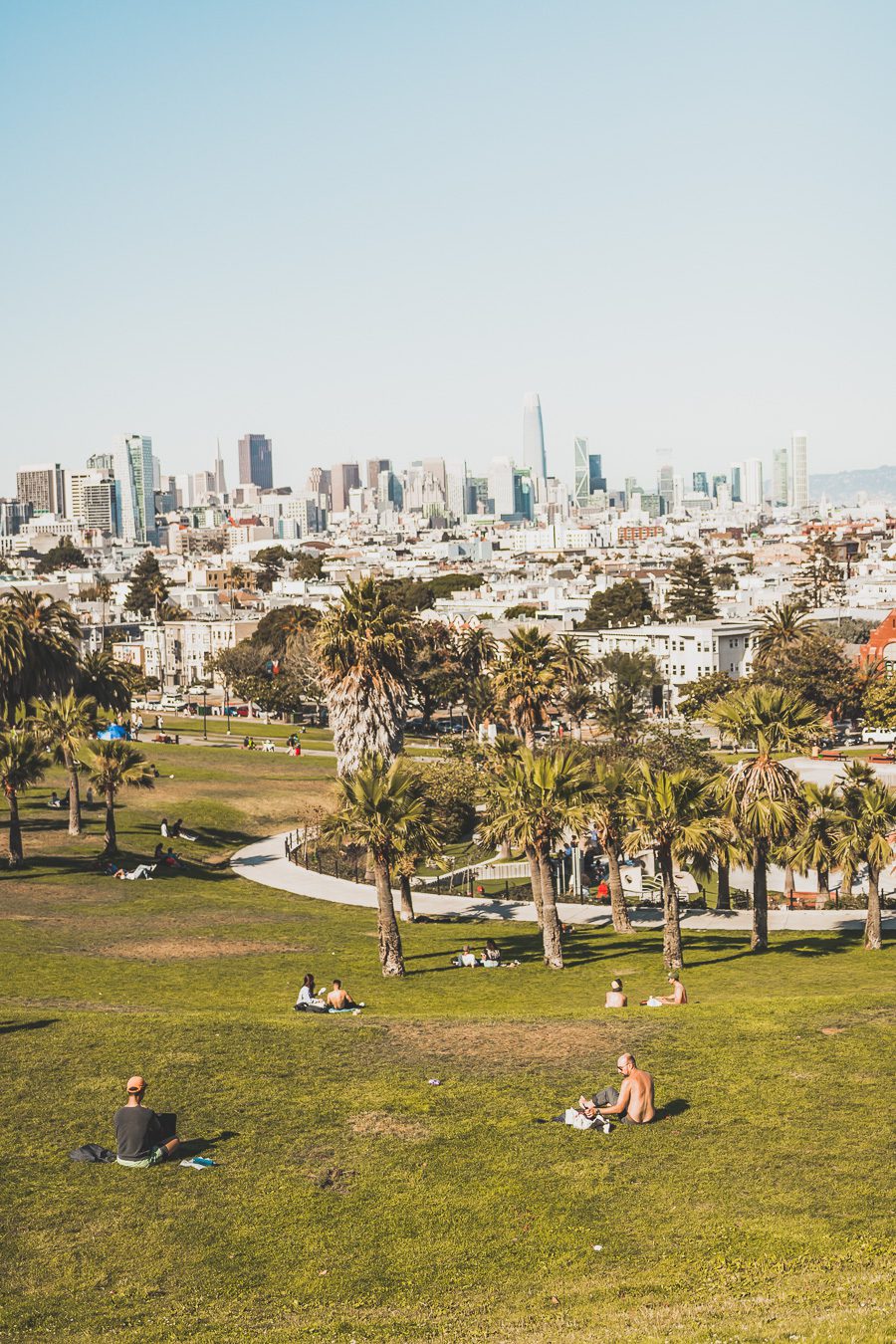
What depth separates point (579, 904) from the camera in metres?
39.4

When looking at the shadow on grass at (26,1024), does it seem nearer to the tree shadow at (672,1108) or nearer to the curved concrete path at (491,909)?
the tree shadow at (672,1108)

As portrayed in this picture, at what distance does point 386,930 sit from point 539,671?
67.0 ft

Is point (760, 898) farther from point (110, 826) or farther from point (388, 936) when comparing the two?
point (110, 826)

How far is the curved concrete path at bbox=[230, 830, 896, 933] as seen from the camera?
1404 inches

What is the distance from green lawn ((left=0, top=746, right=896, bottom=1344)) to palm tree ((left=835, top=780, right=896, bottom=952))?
15.1 ft

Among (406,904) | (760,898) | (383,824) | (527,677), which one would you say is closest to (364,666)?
(527,677)

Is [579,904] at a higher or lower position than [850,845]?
lower

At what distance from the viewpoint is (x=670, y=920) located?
98.0 feet

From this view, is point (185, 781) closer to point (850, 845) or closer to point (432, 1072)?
point (850, 845)

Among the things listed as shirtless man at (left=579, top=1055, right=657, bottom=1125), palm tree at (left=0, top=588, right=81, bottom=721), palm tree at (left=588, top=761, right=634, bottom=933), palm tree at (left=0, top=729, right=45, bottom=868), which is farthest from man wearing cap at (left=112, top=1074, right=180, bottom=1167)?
palm tree at (left=0, top=588, right=81, bottom=721)

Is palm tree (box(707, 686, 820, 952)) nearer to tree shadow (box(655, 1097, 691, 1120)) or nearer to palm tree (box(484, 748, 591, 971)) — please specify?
palm tree (box(484, 748, 591, 971))

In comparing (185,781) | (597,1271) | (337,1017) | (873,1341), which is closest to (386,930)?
(337,1017)

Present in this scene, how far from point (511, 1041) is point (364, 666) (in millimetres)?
23052

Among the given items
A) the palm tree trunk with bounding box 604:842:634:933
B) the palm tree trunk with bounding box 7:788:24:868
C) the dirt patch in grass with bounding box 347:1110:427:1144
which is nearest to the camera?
the dirt patch in grass with bounding box 347:1110:427:1144
